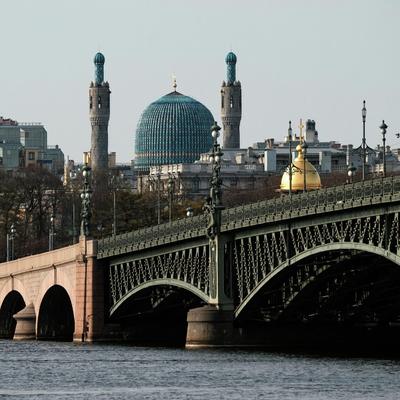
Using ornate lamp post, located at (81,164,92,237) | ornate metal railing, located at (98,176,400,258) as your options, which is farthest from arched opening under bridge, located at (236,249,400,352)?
ornate lamp post, located at (81,164,92,237)

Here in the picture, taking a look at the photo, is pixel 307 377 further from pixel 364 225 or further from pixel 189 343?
pixel 189 343

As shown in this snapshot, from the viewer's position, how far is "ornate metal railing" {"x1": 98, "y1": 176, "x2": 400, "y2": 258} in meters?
97.2

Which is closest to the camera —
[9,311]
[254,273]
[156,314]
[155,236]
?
[254,273]

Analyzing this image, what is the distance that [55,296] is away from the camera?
452 feet

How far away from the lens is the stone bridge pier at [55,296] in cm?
12712

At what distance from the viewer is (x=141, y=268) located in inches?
4798

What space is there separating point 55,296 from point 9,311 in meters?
13.6

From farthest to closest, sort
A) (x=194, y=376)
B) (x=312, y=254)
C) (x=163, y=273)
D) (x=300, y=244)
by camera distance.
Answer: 1. (x=163, y=273)
2. (x=300, y=244)
3. (x=312, y=254)
4. (x=194, y=376)

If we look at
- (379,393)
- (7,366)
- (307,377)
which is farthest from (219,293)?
(379,393)

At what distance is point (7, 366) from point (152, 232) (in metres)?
16.4

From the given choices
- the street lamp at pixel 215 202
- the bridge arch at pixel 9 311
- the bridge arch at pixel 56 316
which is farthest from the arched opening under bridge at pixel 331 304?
the bridge arch at pixel 9 311

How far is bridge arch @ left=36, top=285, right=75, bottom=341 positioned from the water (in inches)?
819

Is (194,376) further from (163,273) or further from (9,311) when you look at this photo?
(9,311)

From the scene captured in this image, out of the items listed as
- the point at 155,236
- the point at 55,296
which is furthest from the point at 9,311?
the point at 155,236
